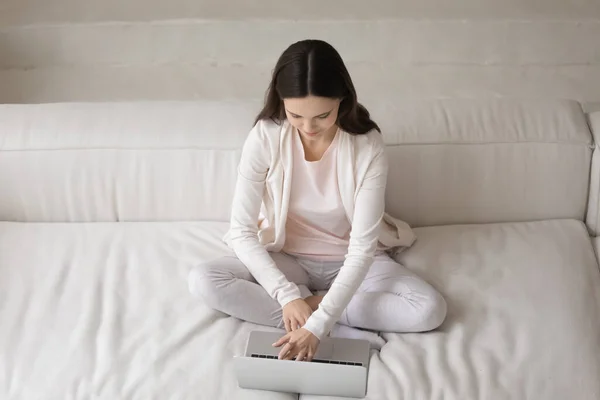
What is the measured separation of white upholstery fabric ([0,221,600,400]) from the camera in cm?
133

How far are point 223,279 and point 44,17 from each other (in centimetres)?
123

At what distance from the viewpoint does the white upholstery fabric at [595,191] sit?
5.54 ft

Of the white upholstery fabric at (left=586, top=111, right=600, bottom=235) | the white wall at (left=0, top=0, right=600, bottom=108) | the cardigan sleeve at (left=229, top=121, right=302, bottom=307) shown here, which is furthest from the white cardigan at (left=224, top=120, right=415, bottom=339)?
the white wall at (left=0, top=0, right=600, bottom=108)

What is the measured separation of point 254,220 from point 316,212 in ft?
0.44

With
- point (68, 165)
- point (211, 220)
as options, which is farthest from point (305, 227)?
point (68, 165)

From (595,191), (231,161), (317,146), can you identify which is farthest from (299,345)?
(595,191)

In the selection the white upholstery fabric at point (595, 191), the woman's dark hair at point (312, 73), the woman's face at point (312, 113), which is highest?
the woman's dark hair at point (312, 73)

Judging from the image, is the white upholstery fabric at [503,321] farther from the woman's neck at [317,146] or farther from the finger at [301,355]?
the woman's neck at [317,146]

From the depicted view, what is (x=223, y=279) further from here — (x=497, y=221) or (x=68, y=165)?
(x=497, y=221)

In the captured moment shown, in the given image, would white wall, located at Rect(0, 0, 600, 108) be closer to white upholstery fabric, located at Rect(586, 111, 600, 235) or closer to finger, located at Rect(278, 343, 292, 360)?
white upholstery fabric, located at Rect(586, 111, 600, 235)

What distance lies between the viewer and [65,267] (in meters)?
1.62

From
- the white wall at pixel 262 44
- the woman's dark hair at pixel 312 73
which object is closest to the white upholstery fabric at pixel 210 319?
the woman's dark hair at pixel 312 73

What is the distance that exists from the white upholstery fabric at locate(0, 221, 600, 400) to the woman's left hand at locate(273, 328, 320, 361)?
0.27 feet

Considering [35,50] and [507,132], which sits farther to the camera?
[35,50]
